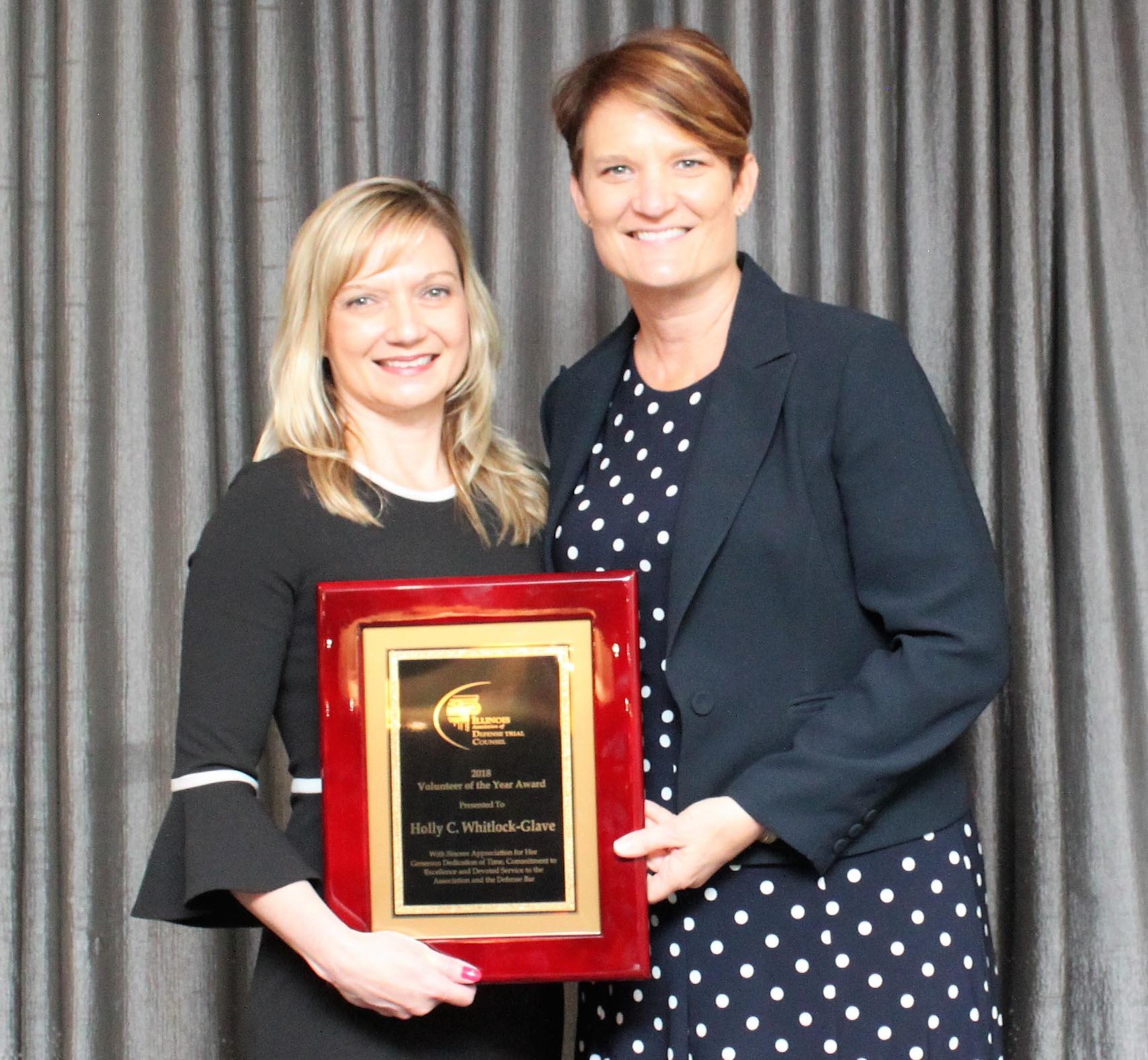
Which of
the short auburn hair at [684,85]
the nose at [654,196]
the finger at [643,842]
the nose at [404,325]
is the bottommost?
the finger at [643,842]

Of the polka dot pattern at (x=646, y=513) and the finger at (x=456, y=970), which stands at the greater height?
the polka dot pattern at (x=646, y=513)

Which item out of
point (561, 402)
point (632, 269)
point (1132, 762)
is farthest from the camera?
point (1132, 762)

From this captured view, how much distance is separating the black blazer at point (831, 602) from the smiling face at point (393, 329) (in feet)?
1.26

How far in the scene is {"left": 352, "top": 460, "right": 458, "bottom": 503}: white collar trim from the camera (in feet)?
5.78

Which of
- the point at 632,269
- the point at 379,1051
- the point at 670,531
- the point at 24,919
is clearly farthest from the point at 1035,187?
the point at 24,919

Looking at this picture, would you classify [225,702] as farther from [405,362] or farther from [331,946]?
[405,362]

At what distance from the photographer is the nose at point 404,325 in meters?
1.77

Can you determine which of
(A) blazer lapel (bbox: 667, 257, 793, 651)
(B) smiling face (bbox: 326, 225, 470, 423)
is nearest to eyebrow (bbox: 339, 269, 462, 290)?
(B) smiling face (bbox: 326, 225, 470, 423)

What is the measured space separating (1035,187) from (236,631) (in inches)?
59.9

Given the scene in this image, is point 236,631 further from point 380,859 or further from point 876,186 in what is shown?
point 876,186

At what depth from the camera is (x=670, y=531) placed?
5.44 feet

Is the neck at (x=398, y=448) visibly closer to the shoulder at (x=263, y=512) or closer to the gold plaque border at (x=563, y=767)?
the shoulder at (x=263, y=512)

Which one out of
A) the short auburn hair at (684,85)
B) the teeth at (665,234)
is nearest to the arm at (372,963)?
the teeth at (665,234)

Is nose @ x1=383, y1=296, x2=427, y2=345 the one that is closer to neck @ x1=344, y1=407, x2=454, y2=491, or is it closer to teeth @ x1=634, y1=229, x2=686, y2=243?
neck @ x1=344, y1=407, x2=454, y2=491
